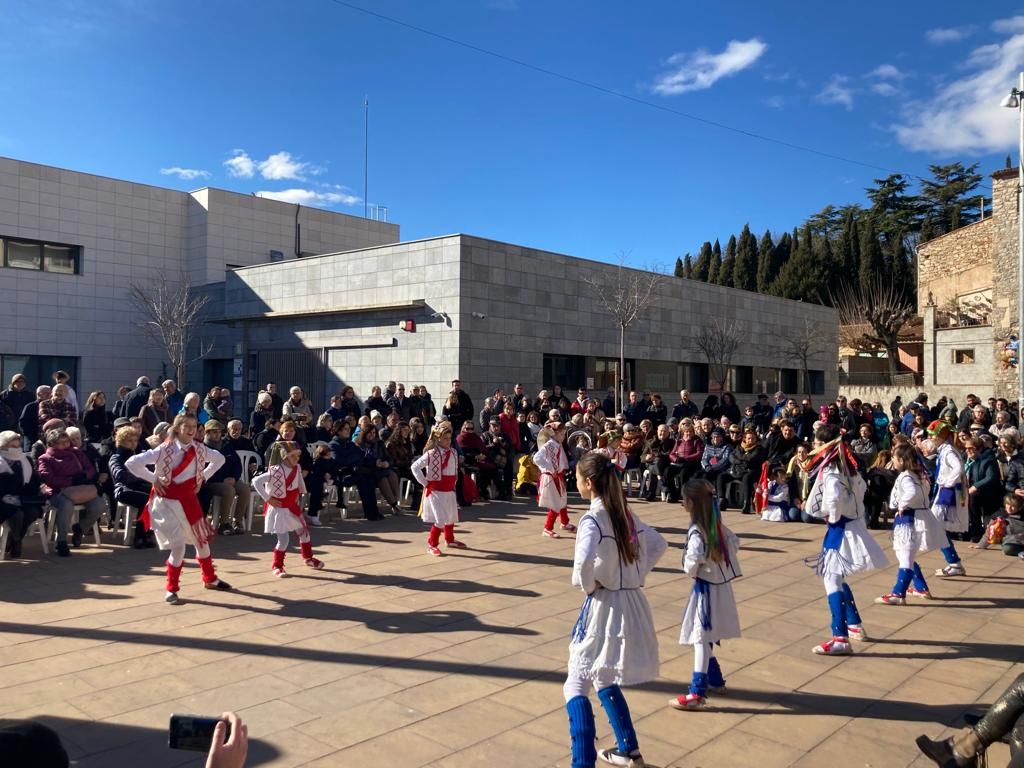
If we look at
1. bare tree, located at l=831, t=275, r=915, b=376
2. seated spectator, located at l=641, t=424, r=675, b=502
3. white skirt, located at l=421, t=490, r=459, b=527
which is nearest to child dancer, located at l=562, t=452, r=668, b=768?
white skirt, located at l=421, t=490, r=459, b=527

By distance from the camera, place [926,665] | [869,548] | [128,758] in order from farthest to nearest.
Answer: [869,548] → [926,665] → [128,758]

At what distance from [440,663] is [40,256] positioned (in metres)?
24.1

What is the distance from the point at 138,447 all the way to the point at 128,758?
6720 mm

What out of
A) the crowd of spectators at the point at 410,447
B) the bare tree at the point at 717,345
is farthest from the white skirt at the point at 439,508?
the bare tree at the point at 717,345

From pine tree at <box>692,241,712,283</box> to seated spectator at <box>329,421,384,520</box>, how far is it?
6097cm

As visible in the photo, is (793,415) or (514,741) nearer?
(514,741)

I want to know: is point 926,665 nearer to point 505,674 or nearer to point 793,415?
point 505,674

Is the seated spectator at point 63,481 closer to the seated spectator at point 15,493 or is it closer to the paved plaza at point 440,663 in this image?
the seated spectator at point 15,493

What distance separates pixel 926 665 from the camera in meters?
5.89

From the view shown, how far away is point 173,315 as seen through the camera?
952 inches

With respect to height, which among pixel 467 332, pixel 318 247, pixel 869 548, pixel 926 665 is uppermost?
pixel 318 247

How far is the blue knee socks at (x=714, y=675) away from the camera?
523 centimetres

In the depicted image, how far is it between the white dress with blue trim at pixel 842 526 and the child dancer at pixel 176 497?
5552 mm

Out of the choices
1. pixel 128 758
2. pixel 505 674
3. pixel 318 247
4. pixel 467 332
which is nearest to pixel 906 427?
pixel 467 332
